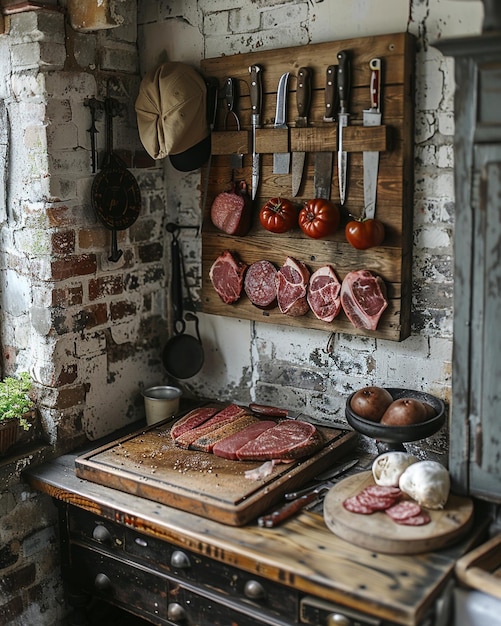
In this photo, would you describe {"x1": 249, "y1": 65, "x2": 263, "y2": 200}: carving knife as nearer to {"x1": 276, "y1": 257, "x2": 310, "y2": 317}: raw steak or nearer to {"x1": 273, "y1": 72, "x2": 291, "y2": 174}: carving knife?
{"x1": 273, "y1": 72, "x2": 291, "y2": 174}: carving knife

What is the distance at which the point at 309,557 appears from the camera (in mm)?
2037

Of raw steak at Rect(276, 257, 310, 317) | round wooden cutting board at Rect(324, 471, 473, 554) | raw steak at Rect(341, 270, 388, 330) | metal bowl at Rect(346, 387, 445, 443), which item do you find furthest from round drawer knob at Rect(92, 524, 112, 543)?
raw steak at Rect(341, 270, 388, 330)

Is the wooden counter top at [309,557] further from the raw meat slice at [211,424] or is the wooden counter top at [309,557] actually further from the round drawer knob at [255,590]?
the raw meat slice at [211,424]

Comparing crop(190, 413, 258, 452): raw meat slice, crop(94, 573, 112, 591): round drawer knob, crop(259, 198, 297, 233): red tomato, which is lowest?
crop(94, 573, 112, 591): round drawer knob

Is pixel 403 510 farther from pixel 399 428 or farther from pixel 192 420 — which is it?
pixel 192 420

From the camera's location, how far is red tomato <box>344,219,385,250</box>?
2.47 metres

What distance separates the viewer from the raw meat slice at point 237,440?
2.54 m

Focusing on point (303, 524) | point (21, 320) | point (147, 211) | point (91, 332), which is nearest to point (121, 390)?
point (91, 332)

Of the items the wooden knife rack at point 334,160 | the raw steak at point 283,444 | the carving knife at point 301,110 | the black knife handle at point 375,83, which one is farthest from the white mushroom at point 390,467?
the black knife handle at point 375,83

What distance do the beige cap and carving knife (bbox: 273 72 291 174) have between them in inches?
12.0

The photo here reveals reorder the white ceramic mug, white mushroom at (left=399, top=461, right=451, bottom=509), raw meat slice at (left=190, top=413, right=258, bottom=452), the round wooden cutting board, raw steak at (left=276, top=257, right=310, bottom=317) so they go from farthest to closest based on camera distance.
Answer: the white ceramic mug, raw steak at (left=276, top=257, right=310, bottom=317), raw meat slice at (left=190, top=413, right=258, bottom=452), white mushroom at (left=399, top=461, right=451, bottom=509), the round wooden cutting board

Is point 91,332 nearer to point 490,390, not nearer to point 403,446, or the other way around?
point 403,446

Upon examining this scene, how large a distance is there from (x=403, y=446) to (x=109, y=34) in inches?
73.9

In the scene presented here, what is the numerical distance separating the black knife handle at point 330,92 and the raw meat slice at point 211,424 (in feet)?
3.77
